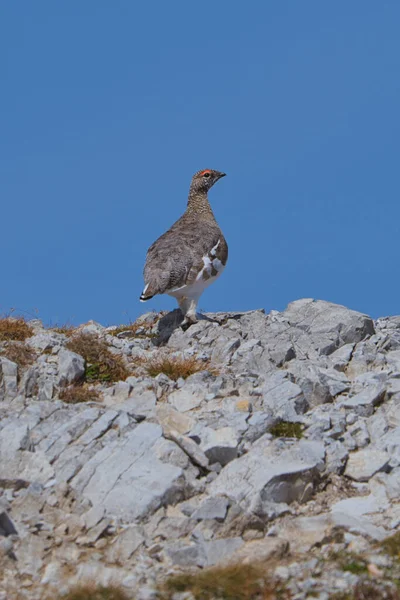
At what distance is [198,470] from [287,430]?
2.08m

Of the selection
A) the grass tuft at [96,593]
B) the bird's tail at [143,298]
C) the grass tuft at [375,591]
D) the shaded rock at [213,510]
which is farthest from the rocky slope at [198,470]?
the bird's tail at [143,298]

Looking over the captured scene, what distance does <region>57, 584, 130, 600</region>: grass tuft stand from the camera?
10.5 m

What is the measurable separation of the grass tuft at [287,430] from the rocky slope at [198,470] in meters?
0.03

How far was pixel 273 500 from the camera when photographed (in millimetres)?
12906

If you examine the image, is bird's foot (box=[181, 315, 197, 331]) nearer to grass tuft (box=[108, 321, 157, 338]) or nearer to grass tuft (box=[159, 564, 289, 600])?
grass tuft (box=[108, 321, 157, 338])

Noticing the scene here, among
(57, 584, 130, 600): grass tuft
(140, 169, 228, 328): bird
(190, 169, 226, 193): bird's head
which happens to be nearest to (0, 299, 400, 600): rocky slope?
(57, 584, 130, 600): grass tuft

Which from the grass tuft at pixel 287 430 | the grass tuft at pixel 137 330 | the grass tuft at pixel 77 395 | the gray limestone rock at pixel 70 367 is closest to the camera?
the grass tuft at pixel 287 430

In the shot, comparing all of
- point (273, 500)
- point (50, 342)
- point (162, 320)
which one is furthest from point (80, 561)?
point (162, 320)

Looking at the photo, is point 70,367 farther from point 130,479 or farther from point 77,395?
point 130,479

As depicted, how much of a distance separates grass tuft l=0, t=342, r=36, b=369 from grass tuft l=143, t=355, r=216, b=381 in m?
2.53

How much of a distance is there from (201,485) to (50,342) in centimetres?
759

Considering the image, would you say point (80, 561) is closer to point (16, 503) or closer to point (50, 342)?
point (16, 503)

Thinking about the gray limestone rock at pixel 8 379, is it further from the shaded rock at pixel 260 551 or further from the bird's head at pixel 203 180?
the bird's head at pixel 203 180

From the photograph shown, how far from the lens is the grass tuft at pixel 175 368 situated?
17828mm
